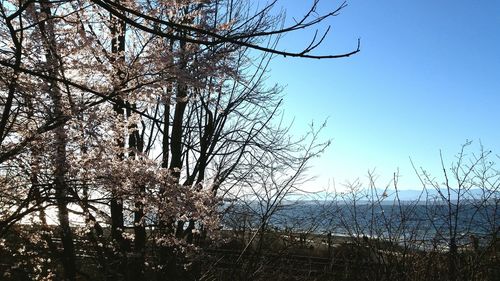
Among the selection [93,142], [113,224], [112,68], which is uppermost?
[112,68]

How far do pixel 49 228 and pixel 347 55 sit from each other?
6413mm

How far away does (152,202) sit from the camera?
21.4ft

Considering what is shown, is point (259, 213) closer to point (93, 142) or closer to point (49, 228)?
point (93, 142)

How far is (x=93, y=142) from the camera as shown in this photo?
6.14 meters

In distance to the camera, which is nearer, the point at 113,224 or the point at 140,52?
the point at 140,52

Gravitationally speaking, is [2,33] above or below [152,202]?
above

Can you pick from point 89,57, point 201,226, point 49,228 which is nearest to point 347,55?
point 89,57

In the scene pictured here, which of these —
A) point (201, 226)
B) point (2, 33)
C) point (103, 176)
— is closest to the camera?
point (2, 33)

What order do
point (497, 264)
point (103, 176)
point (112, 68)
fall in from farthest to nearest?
point (112, 68) → point (103, 176) → point (497, 264)

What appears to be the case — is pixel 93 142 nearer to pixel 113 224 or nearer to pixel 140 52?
pixel 140 52

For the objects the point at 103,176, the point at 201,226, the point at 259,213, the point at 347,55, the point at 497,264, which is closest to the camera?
the point at 347,55

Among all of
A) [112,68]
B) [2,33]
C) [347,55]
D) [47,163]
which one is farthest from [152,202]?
[347,55]

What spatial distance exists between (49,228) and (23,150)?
2.18 metres

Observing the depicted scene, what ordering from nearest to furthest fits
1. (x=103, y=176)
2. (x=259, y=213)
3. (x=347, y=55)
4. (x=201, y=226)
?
(x=347, y=55)
(x=103, y=176)
(x=259, y=213)
(x=201, y=226)
